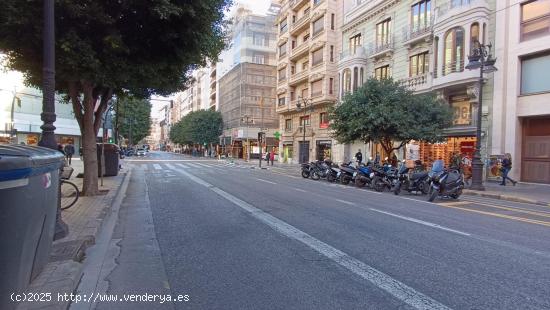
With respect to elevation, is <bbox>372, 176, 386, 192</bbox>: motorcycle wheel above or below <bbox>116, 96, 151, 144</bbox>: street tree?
below

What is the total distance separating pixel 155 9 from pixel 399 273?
627 centimetres

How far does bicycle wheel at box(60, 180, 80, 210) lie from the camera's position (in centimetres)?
927

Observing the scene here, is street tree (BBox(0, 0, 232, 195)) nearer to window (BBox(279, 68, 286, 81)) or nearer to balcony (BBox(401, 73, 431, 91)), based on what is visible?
balcony (BBox(401, 73, 431, 91))

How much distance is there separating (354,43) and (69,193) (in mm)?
29329

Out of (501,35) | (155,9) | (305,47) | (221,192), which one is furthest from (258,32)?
(155,9)

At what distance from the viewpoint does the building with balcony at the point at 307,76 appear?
37531 millimetres

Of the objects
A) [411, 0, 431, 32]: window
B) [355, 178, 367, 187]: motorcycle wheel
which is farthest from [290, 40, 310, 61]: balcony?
[355, 178, 367, 187]: motorcycle wheel

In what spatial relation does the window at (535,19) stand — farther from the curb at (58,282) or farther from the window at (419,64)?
the curb at (58,282)

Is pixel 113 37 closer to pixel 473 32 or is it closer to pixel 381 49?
pixel 473 32

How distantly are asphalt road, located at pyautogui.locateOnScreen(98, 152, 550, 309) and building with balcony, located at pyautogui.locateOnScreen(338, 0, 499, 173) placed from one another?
44.6ft

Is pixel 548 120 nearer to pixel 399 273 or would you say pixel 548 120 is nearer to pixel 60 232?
pixel 399 273

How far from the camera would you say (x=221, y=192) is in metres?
13.4

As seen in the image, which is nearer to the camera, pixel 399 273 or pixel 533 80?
pixel 399 273

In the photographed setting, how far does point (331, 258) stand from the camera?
5.41 m
